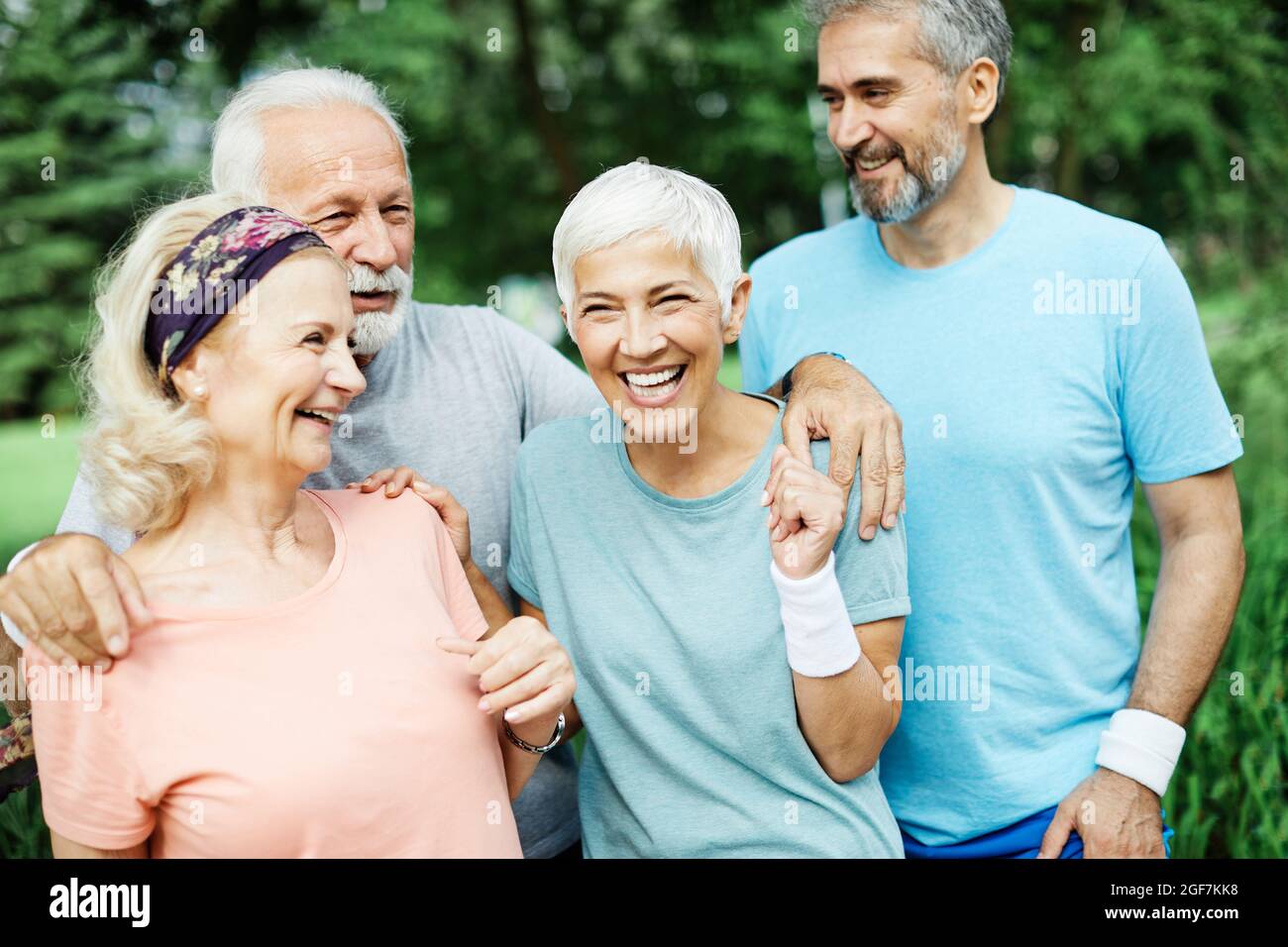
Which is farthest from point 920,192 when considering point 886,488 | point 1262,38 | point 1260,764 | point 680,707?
point 1262,38

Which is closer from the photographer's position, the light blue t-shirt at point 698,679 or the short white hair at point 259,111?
the light blue t-shirt at point 698,679

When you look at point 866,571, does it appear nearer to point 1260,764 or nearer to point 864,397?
point 864,397

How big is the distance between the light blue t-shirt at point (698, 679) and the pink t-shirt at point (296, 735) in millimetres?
217

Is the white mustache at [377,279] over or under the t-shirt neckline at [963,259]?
under

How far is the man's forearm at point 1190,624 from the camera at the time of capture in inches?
89.4

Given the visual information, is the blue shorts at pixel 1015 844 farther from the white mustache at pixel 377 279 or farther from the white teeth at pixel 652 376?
the white mustache at pixel 377 279

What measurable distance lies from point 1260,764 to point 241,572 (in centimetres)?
321

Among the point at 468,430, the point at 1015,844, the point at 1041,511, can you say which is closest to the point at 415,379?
the point at 468,430

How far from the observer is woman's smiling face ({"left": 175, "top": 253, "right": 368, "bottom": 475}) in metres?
1.76

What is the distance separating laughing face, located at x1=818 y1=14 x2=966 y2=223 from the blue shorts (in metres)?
1.28

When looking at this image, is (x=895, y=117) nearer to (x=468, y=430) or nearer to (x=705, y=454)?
(x=705, y=454)

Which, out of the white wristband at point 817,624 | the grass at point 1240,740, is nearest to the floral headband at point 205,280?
the white wristband at point 817,624

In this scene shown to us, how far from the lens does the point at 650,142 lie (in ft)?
37.6

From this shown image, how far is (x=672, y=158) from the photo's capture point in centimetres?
1159
